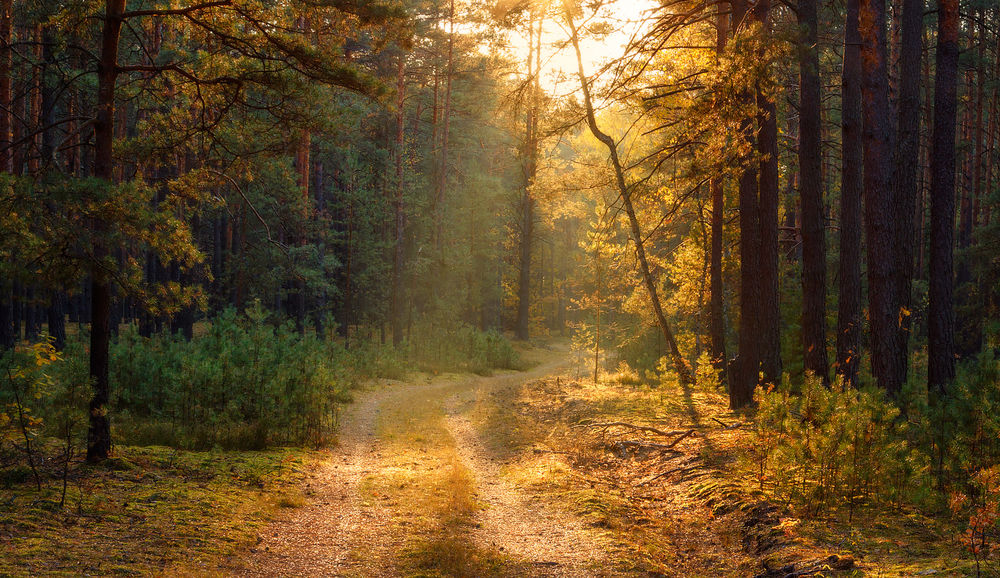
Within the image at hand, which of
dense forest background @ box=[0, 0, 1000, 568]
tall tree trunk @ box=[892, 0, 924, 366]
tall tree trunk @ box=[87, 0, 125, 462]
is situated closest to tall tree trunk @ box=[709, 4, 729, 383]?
dense forest background @ box=[0, 0, 1000, 568]

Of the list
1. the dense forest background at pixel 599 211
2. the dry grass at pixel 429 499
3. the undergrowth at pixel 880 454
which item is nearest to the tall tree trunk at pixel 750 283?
the dense forest background at pixel 599 211

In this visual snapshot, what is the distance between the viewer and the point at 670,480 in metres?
8.27

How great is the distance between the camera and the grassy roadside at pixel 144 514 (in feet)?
15.9

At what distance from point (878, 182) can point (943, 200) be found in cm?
154

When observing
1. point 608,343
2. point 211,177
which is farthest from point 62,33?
point 608,343

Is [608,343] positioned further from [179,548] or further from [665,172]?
[179,548]

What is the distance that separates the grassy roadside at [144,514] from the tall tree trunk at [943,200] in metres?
10.1

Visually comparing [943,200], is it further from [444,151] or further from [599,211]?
[444,151]

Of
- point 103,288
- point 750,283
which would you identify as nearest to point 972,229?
point 750,283

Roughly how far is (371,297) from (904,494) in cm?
2950

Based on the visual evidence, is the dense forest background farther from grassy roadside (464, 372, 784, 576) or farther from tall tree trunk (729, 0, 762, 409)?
grassy roadside (464, 372, 784, 576)

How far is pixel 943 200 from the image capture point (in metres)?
10.1

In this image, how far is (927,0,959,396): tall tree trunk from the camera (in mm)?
10016

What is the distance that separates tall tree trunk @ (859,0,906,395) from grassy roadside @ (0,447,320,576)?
8.86 meters
